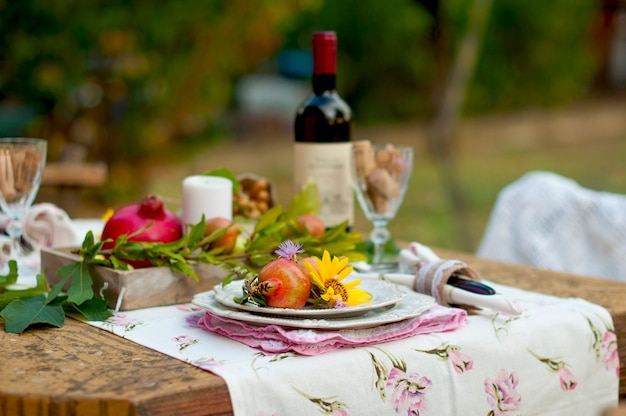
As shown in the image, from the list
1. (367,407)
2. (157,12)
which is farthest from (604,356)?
(157,12)

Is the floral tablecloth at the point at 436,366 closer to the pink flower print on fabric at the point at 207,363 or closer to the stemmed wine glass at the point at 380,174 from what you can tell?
the pink flower print on fabric at the point at 207,363

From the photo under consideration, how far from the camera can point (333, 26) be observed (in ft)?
31.1

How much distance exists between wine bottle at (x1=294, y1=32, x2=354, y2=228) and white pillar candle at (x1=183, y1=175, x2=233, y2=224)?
0.68ft

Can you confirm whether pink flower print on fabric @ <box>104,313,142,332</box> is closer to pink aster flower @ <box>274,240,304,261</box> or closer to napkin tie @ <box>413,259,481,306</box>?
pink aster flower @ <box>274,240,304,261</box>

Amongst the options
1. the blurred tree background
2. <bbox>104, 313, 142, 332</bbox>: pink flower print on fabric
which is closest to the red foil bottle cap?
<bbox>104, 313, 142, 332</bbox>: pink flower print on fabric

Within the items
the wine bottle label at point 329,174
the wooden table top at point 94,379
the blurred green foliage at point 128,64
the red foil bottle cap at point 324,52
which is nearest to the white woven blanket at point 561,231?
the wine bottle label at point 329,174

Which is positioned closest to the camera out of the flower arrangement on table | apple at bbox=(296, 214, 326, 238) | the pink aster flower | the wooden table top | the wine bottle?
the wooden table top

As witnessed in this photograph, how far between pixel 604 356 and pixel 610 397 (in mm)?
60

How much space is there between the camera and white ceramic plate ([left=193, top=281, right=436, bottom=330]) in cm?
115

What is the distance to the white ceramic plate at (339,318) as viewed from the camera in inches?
45.1

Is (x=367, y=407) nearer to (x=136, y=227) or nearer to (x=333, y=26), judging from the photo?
(x=136, y=227)

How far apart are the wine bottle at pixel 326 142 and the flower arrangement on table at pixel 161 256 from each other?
0.35 feet

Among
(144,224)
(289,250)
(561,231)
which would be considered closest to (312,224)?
(144,224)

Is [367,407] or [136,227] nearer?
[367,407]
